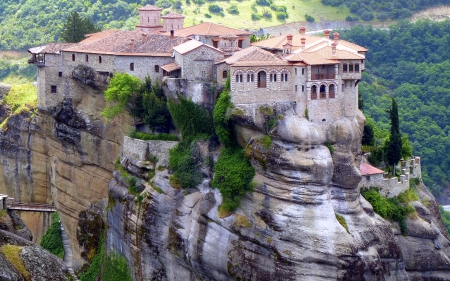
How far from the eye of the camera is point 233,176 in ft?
212

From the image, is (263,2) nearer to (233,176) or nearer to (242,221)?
(233,176)

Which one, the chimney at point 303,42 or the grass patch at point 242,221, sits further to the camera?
the chimney at point 303,42

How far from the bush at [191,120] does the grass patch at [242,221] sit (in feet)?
17.1

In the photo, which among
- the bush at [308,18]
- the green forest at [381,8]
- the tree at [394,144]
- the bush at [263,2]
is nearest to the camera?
the tree at [394,144]

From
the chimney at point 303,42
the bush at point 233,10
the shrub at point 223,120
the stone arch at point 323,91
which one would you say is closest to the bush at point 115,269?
the shrub at point 223,120

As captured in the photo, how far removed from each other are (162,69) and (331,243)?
50.0 ft

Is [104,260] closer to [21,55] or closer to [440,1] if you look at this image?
[21,55]

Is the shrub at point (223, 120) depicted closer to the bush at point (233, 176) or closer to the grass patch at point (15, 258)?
the bush at point (233, 176)

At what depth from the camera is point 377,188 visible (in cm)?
6794

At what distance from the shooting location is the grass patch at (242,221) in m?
64.1

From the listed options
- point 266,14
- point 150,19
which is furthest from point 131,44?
point 266,14

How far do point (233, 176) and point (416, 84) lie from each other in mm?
62028

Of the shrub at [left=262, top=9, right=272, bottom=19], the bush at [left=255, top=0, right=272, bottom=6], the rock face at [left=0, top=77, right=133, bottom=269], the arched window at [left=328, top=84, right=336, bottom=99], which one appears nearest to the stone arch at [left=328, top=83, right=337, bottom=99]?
the arched window at [left=328, top=84, right=336, bottom=99]

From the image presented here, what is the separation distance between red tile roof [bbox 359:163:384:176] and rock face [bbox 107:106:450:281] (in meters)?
1.76
